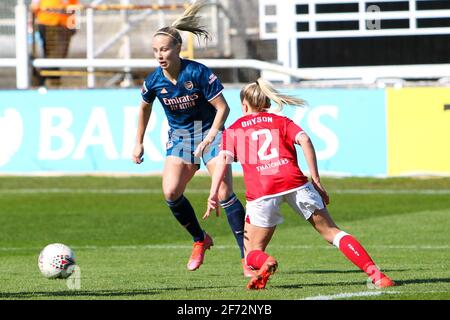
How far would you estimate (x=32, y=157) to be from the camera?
78.5 feet

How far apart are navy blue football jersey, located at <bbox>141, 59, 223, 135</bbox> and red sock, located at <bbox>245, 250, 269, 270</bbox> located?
212 centimetres

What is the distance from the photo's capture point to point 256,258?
969cm

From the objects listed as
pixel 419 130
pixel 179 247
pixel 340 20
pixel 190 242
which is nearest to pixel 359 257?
pixel 179 247

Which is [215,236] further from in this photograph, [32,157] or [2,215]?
[32,157]

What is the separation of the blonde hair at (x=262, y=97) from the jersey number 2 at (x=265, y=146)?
0.22 m

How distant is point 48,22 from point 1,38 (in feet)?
6.82

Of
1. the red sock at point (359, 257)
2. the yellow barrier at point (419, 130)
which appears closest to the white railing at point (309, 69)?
the yellow barrier at point (419, 130)

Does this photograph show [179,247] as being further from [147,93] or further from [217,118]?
[217,118]

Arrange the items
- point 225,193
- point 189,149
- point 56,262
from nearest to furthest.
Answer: point 56,262, point 225,193, point 189,149

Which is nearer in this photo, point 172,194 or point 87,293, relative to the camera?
point 87,293

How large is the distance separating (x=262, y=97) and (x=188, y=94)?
1.73 m

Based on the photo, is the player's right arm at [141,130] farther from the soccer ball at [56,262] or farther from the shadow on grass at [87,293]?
the shadow on grass at [87,293]

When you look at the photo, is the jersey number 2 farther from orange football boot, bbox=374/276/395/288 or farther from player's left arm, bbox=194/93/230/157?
player's left arm, bbox=194/93/230/157

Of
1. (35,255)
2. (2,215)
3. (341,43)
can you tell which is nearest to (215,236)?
(35,255)
